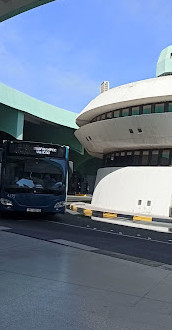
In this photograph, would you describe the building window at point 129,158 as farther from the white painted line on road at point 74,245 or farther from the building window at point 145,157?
the white painted line on road at point 74,245

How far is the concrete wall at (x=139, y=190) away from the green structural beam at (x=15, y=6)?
15103mm

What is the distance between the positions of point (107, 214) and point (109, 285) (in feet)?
41.7

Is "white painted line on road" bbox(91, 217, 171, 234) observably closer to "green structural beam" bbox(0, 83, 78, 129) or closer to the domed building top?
"green structural beam" bbox(0, 83, 78, 129)

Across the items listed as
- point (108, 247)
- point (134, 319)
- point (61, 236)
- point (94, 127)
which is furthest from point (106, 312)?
point (94, 127)

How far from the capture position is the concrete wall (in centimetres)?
1903

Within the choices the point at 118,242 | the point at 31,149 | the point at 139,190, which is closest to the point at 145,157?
the point at 139,190

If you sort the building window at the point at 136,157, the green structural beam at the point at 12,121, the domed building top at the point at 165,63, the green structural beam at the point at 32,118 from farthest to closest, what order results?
the green structural beam at the point at 12,121 → the domed building top at the point at 165,63 → the green structural beam at the point at 32,118 → the building window at the point at 136,157

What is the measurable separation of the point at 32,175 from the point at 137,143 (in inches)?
309

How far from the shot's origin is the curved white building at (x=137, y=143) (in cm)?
1883

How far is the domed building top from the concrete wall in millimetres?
19439


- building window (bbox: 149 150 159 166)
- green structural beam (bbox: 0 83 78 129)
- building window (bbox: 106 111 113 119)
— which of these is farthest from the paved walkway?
green structural beam (bbox: 0 83 78 129)

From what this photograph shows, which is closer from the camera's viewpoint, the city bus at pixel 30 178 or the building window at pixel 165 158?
the city bus at pixel 30 178

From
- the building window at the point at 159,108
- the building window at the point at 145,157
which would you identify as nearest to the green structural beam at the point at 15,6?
the building window at the point at 159,108

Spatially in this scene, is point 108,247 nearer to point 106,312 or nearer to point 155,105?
point 106,312
